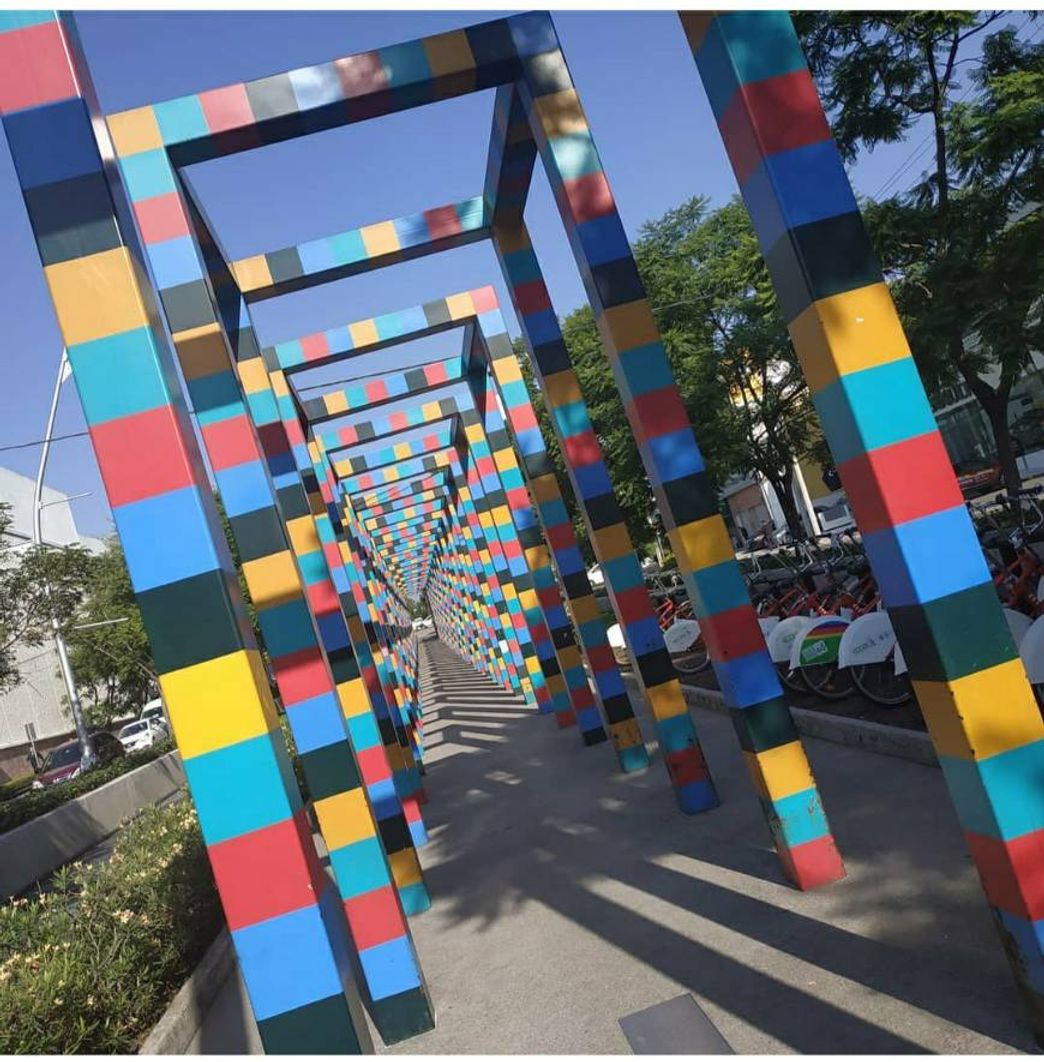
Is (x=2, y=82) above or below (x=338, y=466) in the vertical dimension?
below

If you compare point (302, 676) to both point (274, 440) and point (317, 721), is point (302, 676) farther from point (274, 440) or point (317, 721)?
point (274, 440)

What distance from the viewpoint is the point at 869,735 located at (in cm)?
618

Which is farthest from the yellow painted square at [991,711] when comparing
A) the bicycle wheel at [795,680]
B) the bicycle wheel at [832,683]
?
the bicycle wheel at [795,680]

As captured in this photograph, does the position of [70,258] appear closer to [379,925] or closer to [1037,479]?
[379,925]

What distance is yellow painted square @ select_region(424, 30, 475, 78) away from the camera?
5270 millimetres

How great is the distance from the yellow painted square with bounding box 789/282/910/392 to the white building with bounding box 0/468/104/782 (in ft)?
144

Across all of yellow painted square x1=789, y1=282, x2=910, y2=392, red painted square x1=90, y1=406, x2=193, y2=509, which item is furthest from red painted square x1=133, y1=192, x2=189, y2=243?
yellow painted square x1=789, y1=282, x2=910, y2=392

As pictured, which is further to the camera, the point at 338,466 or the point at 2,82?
the point at 338,466

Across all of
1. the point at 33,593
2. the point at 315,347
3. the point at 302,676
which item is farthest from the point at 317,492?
the point at 33,593

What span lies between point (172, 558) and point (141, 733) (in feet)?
115

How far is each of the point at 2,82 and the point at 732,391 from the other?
72.4 feet

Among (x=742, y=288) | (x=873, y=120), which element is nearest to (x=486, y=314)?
(x=873, y=120)

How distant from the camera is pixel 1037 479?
2688cm

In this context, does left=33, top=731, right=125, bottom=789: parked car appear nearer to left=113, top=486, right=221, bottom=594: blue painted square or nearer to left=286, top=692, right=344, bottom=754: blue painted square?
left=286, top=692, right=344, bottom=754: blue painted square
